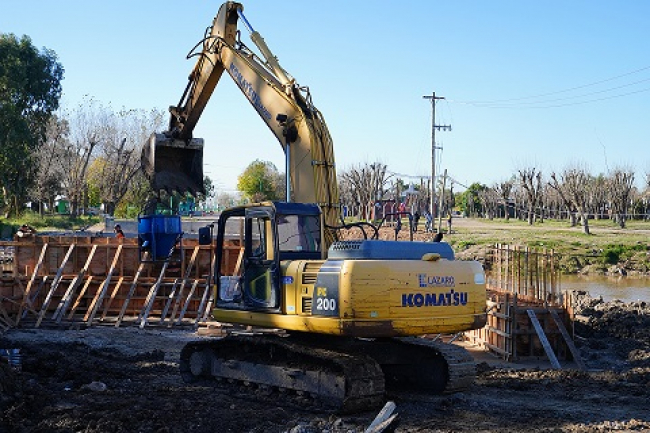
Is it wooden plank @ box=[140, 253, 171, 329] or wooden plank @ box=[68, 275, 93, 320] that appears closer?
wooden plank @ box=[140, 253, 171, 329]

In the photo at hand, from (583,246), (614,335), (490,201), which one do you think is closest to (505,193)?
(490,201)

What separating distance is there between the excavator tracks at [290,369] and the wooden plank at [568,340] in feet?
19.8

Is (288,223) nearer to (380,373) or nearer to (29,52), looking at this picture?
(380,373)

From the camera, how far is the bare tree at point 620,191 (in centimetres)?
7288

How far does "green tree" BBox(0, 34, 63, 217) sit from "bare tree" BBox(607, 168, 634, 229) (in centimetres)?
4636

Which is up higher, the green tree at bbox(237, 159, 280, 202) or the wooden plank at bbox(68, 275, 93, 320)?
the green tree at bbox(237, 159, 280, 202)

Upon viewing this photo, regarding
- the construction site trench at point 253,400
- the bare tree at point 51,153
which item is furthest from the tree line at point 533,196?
the construction site trench at point 253,400

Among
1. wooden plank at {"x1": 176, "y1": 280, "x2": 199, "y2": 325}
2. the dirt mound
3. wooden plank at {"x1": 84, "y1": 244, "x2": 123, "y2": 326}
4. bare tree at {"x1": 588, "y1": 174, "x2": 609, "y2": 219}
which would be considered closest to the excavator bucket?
wooden plank at {"x1": 176, "y1": 280, "x2": 199, "y2": 325}

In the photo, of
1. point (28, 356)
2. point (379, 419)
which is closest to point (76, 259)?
point (28, 356)

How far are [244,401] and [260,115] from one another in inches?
188

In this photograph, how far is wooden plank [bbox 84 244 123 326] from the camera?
63.2 feet

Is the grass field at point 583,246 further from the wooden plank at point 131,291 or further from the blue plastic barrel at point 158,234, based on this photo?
the blue plastic barrel at point 158,234

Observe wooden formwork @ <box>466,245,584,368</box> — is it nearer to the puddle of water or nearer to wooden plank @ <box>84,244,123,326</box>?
wooden plank @ <box>84,244,123,326</box>

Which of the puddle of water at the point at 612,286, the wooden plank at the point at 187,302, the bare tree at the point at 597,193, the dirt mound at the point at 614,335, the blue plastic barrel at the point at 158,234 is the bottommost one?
the puddle of water at the point at 612,286
